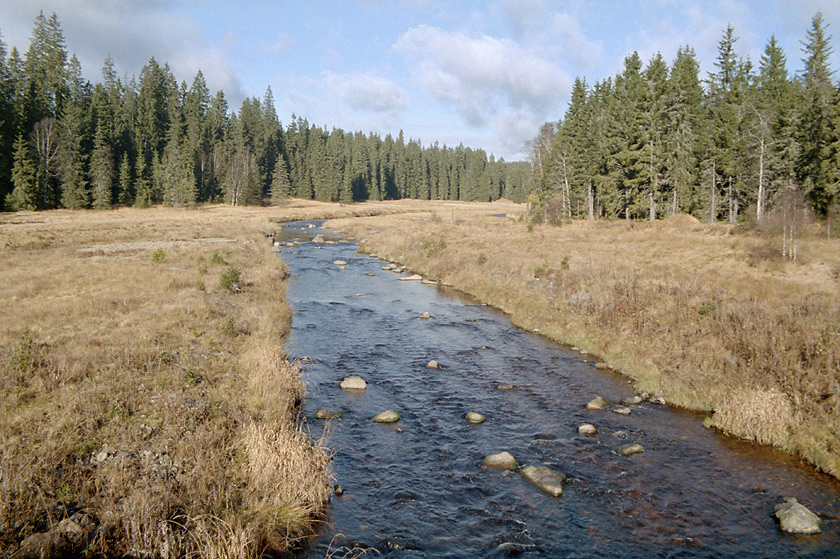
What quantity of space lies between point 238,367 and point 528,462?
929cm

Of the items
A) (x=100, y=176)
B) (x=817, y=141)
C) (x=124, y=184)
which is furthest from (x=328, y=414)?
(x=124, y=184)

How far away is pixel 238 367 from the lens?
15203 mm

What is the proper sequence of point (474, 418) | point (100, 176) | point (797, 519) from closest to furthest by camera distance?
point (797, 519), point (474, 418), point (100, 176)

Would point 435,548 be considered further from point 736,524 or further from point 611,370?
point 611,370

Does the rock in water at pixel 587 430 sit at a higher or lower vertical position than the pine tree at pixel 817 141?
lower

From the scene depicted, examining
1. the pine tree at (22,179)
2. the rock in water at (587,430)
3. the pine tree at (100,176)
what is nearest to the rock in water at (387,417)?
the rock in water at (587,430)

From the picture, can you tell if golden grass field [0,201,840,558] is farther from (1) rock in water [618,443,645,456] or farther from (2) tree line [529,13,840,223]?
(2) tree line [529,13,840,223]

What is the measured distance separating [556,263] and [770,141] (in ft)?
89.2

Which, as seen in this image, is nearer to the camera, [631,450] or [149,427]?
[149,427]

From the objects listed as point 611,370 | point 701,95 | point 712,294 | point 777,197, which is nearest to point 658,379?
point 611,370

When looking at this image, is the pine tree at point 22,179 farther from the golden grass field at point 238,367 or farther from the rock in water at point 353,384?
the rock in water at point 353,384

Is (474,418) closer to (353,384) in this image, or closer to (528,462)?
(528,462)

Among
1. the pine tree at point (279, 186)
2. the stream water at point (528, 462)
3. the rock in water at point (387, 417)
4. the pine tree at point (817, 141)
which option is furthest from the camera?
the pine tree at point (279, 186)

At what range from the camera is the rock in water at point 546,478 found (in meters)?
10.5
